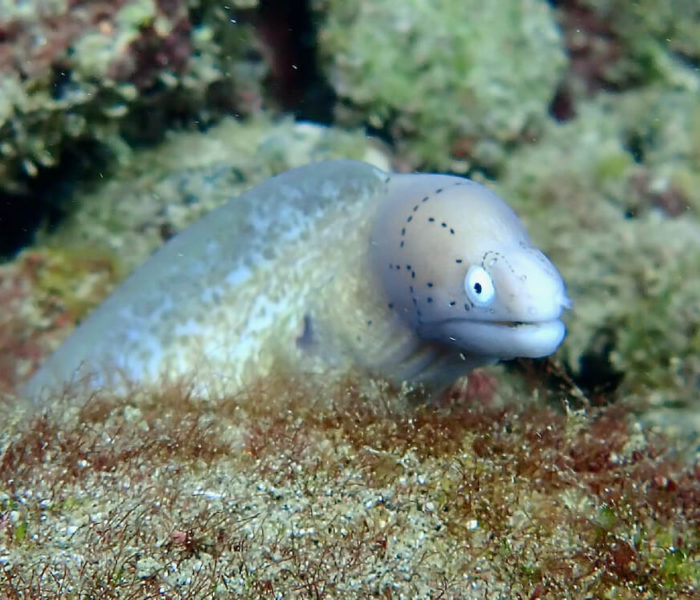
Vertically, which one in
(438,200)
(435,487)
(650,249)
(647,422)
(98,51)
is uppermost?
(98,51)

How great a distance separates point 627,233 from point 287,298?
2477 millimetres

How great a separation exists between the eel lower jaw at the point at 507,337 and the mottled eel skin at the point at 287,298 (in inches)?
5.4

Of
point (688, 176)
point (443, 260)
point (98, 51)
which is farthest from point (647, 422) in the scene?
point (98, 51)

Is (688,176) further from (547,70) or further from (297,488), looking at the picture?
(297,488)

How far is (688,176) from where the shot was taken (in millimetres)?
5055

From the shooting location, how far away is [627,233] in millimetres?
4500

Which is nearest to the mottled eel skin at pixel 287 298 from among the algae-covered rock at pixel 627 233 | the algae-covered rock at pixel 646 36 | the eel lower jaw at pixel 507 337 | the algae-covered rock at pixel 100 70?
the eel lower jaw at pixel 507 337

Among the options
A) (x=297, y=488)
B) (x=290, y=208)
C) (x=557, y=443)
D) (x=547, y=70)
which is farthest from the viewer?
(x=547, y=70)

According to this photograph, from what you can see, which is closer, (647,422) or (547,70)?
(647,422)

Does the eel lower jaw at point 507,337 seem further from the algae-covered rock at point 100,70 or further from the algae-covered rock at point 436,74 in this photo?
the algae-covered rock at point 100,70

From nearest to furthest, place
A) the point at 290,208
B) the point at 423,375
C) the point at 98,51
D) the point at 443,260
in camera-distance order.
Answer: the point at 443,260
the point at 423,375
the point at 290,208
the point at 98,51

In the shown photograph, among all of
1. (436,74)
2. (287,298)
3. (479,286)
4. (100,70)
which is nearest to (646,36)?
(436,74)

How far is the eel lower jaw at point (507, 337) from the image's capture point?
2898mm

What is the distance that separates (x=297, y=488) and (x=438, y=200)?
63.5 inches
